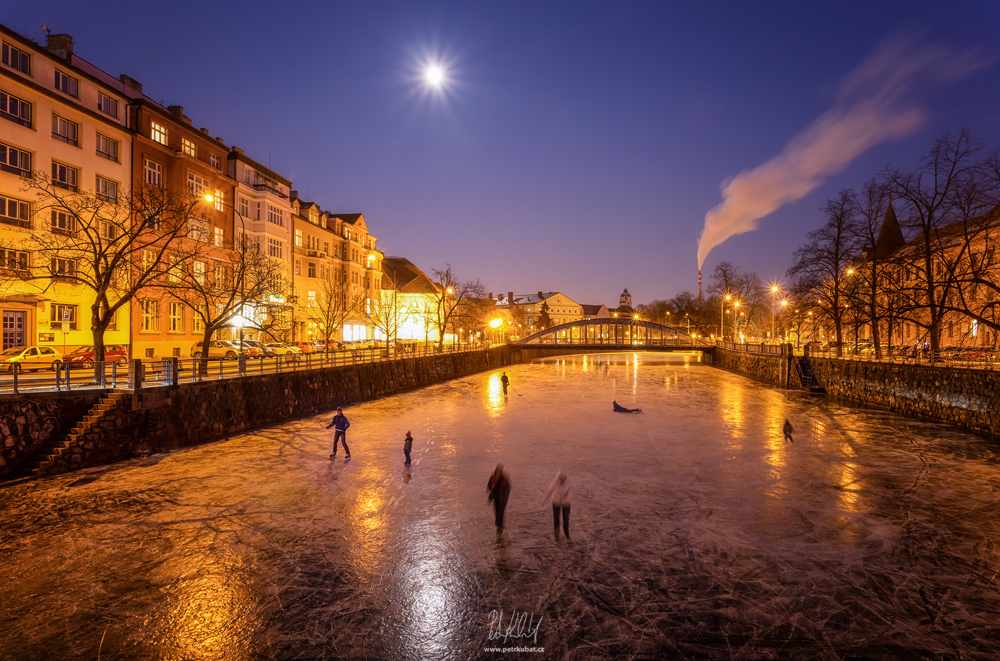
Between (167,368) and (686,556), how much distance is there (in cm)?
1611

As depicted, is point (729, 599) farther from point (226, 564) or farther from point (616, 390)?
point (616, 390)

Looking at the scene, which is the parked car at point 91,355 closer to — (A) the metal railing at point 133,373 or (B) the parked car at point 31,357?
(B) the parked car at point 31,357

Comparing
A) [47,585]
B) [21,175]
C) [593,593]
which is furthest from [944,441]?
[21,175]

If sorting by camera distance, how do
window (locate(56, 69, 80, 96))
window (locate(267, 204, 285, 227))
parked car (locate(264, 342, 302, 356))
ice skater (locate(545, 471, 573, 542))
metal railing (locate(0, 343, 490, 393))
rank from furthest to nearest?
window (locate(267, 204, 285, 227))
parked car (locate(264, 342, 302, 356))
window (locate(56, 69, 80, 96))
metal railing (locate(0, 343, 490, 393))
ice skater (locate(545, 471, 573, 542))

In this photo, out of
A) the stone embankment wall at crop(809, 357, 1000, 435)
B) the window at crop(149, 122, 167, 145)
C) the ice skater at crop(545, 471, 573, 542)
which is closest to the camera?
the ice skater at crop(545, 471, 573, 542)

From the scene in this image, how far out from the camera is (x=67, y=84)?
83.4ft

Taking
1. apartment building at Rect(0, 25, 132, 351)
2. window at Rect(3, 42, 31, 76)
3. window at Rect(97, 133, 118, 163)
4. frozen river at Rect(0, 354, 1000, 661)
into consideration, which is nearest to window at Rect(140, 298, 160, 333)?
apartment building at Rect(0, 25, 132, 351)

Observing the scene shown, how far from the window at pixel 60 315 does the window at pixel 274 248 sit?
51.1ft

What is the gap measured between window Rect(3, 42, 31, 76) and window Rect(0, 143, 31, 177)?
12.3 ft

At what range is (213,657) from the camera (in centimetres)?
561

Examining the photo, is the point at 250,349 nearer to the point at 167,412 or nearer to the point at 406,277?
the point at 167,412

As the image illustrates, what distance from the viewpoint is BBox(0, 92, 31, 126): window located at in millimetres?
21984

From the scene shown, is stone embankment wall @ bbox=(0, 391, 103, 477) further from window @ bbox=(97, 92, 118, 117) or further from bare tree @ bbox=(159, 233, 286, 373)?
window @ bbox=(97, 92, 118, 117)

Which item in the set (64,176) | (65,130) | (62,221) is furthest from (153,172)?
(62,221)
